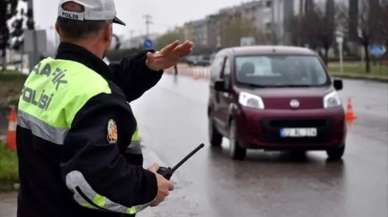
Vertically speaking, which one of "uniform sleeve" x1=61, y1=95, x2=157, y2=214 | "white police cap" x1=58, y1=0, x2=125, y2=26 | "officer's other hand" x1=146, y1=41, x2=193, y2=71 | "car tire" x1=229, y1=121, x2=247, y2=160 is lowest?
"car tire" x1=229, y1=121, x2=247, y2=160

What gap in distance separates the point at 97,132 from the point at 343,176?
831 centimetres

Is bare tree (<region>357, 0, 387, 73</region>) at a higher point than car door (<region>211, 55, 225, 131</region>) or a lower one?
higher

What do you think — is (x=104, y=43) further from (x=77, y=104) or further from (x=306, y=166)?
(x=306, y=166)

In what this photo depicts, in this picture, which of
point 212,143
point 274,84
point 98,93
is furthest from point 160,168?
point 212,143

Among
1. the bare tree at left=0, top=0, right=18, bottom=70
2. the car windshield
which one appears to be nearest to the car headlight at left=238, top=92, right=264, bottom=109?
the car windshield

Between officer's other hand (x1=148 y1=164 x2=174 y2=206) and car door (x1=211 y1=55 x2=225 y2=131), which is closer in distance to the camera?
officer's other hand (x1=148 y1=164 x2=174 y2=206)

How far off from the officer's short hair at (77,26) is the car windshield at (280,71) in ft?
32.0

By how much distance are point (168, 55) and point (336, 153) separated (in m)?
8.86

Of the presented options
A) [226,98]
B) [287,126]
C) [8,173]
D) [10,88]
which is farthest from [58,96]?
[10,88]

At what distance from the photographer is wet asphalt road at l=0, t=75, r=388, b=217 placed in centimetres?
837

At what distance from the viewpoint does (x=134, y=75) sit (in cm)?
362

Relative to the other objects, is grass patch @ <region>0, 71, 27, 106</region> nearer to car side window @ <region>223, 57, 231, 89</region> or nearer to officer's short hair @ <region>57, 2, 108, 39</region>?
car side window @ <region>223, 57, 231, 89</region>

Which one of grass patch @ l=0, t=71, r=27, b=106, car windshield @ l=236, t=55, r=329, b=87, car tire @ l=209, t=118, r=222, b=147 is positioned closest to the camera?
car windshield @ l=236, t=55, r=329, b=87

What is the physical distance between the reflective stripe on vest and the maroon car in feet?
29.3
